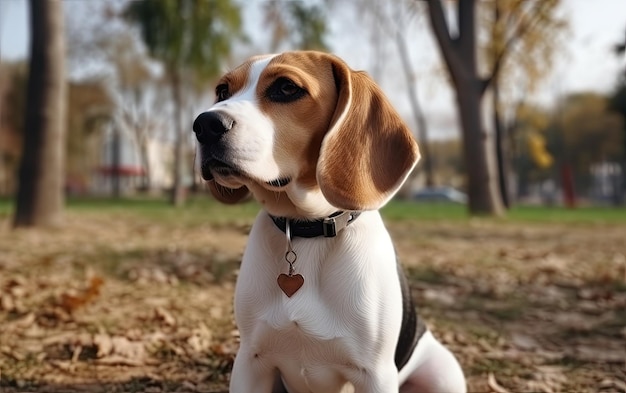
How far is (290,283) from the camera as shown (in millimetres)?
2150

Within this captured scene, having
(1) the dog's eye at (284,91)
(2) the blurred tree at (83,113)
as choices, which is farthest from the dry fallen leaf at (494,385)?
(2) the blurred tree at (83,113)

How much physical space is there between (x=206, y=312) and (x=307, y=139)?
245 centimetres

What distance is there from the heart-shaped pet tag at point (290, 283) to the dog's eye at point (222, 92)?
78cm

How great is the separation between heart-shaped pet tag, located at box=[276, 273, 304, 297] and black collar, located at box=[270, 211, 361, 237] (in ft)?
0.58

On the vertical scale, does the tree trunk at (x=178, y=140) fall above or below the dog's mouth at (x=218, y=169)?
above

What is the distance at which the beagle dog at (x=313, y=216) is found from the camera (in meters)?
2.09

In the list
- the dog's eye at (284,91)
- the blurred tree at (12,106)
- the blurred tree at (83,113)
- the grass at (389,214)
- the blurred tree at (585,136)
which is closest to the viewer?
the dog's eye at (284,91)

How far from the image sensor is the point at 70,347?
3502 mm

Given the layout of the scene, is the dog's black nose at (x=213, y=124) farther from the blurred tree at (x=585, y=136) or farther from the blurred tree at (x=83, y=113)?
the blurred tree at (x=585, y=136)

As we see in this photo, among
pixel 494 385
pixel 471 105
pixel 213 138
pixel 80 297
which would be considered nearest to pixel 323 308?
pixel 213 138

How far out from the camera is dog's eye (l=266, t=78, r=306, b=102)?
7.22ft

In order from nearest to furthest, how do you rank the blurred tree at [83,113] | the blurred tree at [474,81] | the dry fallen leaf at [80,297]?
the dry fallen leaf at [80,297] → the blurred tree at [474,81] → the blurred tree at [83,113]

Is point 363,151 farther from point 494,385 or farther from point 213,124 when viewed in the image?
point 494,385

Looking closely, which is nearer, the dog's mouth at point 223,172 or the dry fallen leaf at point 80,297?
the dog's mouth at point 223,172
